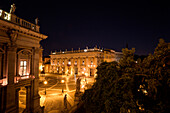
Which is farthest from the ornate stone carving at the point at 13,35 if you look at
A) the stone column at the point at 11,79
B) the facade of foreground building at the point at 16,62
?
the stone column at the point at 11,79

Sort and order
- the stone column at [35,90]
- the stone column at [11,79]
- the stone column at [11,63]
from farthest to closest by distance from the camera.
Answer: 1. the stone column at [35,90]
2. the stone column at [11,63]
3. the stone column at [11,79]

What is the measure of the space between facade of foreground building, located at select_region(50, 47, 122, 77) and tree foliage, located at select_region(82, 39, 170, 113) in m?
41.3

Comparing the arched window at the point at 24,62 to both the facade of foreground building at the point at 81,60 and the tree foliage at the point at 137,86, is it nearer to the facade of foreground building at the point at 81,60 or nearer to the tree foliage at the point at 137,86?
the tree foliage at the point at 137,86

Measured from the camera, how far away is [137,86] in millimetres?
4859

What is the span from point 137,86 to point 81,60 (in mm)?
47091

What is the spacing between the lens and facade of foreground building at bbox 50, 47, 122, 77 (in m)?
48.1

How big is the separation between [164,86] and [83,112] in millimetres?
10004

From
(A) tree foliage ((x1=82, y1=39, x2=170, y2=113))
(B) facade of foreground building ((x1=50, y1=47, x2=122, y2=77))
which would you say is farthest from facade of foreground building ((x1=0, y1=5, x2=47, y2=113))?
(B) facade of foreground building ((x1=50, y1=47, x2=122, y2=77))

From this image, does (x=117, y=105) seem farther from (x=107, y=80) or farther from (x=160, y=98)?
(x=160, y=98)

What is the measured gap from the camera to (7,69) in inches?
352

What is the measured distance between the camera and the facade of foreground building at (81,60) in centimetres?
4812

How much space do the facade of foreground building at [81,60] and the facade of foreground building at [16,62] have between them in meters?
36.8

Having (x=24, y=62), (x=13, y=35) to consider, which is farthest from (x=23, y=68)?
(x=13, y=35)

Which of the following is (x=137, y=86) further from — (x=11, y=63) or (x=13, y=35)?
(x=13, y=35)
